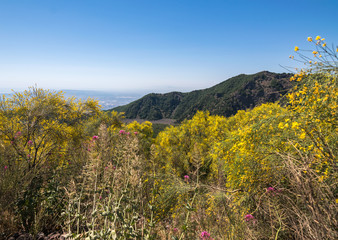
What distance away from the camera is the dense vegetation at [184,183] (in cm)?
155

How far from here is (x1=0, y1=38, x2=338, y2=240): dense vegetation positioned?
155cm

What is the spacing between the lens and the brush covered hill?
292 ft

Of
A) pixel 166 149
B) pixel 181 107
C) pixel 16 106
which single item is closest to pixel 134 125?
pixel 166 149

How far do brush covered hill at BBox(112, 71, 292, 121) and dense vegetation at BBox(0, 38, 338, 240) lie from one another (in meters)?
75.9

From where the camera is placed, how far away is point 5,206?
8.98 feet

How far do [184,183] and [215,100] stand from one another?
102976 millimetres

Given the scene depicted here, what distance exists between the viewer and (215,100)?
102062mm

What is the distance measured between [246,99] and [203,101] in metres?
Answer: 25.5

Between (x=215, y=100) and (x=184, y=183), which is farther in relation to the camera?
(x=215, y=100)

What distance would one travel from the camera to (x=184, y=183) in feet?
13.0

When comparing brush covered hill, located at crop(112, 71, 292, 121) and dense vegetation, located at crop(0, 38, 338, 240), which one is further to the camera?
brush covered hill, located at crop(112, 71, 292, 121)

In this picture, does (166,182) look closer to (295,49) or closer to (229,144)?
(229,144)

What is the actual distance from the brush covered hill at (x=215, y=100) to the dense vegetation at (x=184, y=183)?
249ft

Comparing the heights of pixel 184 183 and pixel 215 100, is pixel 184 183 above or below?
below
